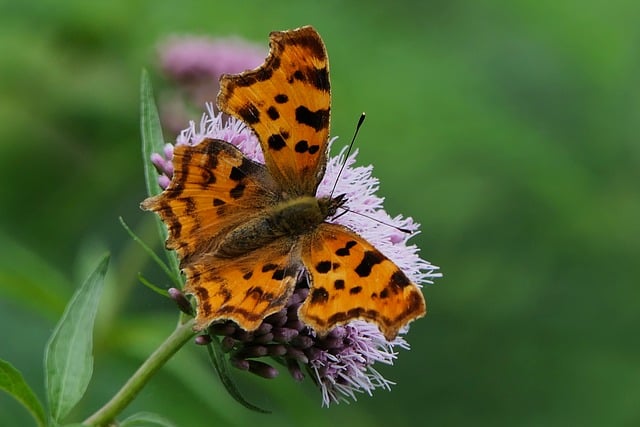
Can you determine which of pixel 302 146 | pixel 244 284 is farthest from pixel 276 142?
pixel 244 284

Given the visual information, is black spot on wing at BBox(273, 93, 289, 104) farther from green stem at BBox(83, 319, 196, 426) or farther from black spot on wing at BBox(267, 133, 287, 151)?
green stem at BBox(83, 319, 196, 426)

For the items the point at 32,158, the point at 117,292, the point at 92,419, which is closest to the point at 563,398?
the point at 117,292

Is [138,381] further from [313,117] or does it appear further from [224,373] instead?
[313,117]

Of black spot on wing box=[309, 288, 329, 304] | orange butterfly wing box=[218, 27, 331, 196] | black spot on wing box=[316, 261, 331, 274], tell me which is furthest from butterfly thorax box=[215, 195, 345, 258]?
black spot on wing box=[309, 288, 329, 304]

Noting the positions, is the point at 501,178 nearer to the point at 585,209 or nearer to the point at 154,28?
the point at 585,209

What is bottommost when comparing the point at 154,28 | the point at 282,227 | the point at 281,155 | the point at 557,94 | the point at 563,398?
the point at 563,398

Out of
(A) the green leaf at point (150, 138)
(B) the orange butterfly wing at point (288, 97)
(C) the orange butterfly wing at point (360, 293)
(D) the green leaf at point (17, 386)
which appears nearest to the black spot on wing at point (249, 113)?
(B) the orange butterfly wing at point (288, 97)
